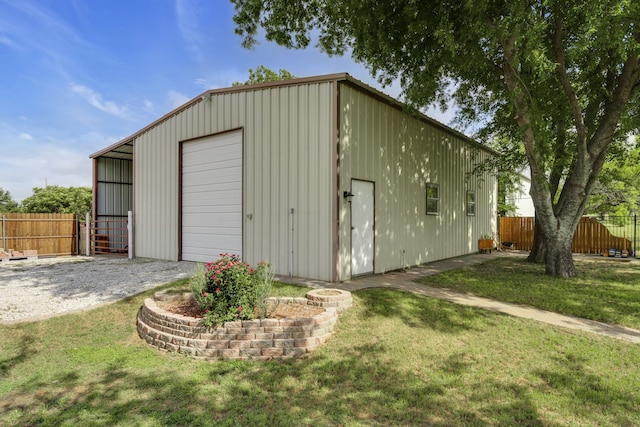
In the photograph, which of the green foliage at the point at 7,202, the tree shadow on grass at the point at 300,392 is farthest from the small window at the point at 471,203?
the green foliage at the point at 7,202

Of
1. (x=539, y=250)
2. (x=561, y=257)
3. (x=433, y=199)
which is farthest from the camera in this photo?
(x=539, y=250)

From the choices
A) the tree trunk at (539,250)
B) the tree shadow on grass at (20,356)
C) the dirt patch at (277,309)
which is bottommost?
the tree shadow on grass at (20,356)

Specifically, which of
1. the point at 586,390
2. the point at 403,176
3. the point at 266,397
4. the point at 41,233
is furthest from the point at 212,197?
the point at 41,233

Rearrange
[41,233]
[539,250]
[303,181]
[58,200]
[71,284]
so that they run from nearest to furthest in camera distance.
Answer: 1. [303,181]
2. [71,284]
3. [539,250]
4. [41,233]
5. [58,200]

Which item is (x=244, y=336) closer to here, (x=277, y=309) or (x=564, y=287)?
(x=277, y=309)

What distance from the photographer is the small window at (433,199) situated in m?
10.6

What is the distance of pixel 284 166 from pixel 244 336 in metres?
4.46

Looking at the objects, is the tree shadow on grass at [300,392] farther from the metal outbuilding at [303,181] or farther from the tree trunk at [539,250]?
the tree trunk at [539,250]

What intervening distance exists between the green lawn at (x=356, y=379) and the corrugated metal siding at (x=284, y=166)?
267cm

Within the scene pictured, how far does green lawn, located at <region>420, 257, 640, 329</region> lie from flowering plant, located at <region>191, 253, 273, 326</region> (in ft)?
13.5

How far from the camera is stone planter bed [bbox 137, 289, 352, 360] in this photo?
414 cm

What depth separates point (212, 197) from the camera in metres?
9.71

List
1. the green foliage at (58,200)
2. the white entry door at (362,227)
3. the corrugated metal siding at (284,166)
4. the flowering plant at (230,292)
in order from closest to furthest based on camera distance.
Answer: the flowering plant at (230,292) → the corrugated metal siding at (284,166) → the white entry door at (362,227) → the green foliage at (58,200)

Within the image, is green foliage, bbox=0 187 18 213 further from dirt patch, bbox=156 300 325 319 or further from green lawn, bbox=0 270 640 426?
dirt patch, bbox=156 300 325 319
